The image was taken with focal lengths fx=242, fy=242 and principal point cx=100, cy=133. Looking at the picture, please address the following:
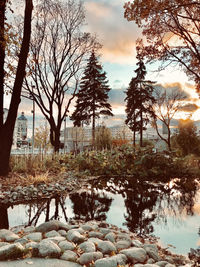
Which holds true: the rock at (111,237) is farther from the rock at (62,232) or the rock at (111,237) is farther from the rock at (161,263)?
the rock at (161,263)

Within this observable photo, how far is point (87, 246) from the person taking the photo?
7.66 ft

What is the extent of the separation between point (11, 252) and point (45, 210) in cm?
186

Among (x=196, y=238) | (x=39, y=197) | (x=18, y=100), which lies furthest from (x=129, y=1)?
(x=196, y=238)

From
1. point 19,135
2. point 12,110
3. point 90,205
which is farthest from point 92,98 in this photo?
point 90,205

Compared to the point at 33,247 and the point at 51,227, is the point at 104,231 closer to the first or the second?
the point at 51,227

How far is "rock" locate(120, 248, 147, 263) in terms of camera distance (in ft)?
7.20

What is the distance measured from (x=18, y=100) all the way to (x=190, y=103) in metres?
18.1

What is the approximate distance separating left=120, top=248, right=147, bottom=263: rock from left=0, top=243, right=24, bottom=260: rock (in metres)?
0.93

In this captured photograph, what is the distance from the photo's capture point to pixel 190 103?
69.8 feet

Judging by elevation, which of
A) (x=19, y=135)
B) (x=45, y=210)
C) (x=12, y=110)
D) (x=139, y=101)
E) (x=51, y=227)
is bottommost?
(x=45, y=210)

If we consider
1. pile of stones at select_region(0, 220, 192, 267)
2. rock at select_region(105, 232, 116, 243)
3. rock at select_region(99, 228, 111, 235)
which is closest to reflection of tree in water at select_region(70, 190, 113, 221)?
rock at select_region(99, 228, 111, 235)

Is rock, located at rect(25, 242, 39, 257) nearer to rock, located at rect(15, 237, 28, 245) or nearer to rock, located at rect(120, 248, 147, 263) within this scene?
rock, located at rect(15, 237, 28, 245)

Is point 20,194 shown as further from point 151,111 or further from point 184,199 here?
point 151,111

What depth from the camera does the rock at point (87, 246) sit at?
2296 millimetres
